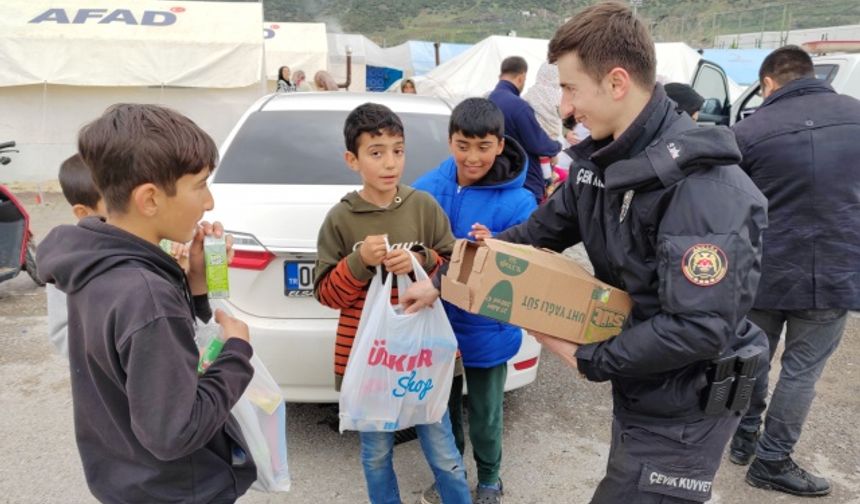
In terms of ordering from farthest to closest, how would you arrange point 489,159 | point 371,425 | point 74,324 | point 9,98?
point 9,98
point 489,159
point 371,425
point 74,324

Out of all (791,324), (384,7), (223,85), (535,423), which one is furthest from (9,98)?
(384,7)

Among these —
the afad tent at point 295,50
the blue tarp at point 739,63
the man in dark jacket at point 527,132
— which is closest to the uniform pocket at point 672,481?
the man in dark jacket at point 527,132

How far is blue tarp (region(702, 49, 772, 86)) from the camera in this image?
2077cm

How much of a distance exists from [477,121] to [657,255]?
3.82 ft

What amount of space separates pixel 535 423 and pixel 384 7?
88.7 metres

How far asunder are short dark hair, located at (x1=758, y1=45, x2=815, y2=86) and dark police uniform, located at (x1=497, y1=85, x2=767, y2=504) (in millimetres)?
1956

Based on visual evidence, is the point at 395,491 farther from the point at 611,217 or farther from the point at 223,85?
the point at 223,85

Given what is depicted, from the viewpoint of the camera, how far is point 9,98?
10750 mm

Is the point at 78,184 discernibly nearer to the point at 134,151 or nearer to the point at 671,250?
the point at 134,151

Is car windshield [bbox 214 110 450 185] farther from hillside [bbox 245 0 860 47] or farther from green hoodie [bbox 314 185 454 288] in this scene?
hillside [bbox 245 0 860 47]

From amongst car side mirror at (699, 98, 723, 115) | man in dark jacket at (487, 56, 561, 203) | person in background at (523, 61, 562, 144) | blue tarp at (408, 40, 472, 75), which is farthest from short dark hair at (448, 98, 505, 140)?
blue tarp at (408, 40, 472, 75)

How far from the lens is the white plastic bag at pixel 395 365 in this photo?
2275 mm

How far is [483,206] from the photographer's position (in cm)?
261

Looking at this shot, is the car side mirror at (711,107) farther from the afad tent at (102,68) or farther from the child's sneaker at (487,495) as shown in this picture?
the child's sneaker at (487,495)
